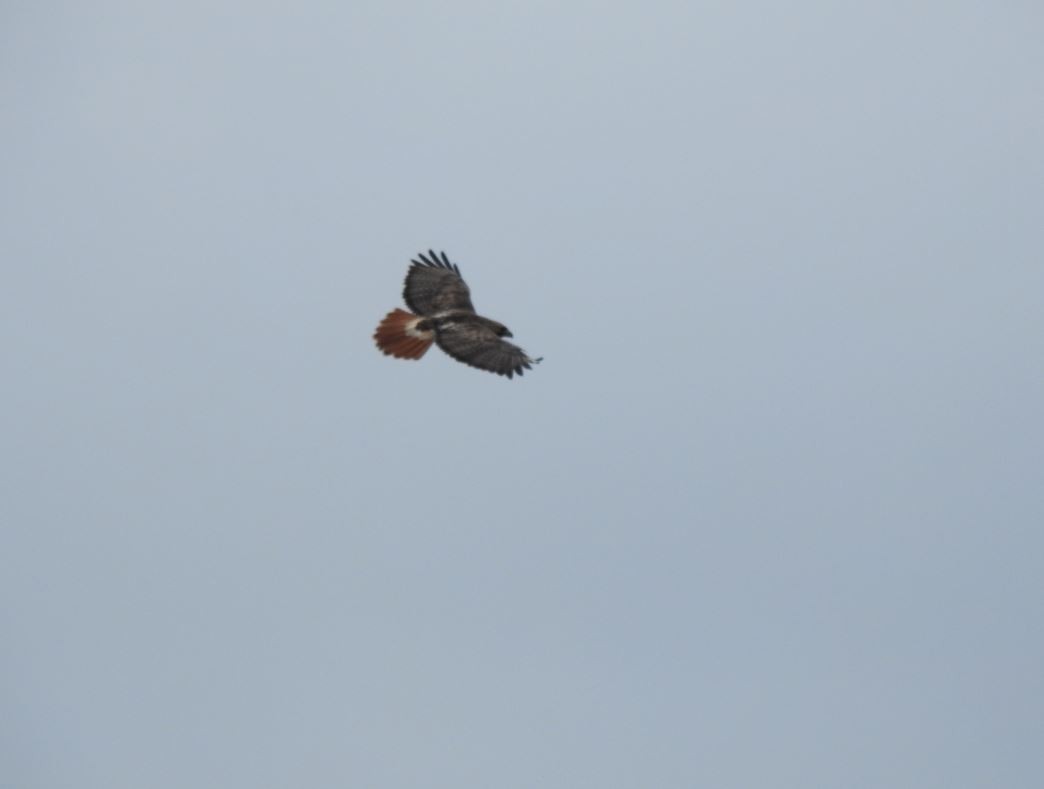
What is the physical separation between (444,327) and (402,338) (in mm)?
1059

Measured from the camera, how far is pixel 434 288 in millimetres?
38906

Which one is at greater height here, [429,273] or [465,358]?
[429,273]

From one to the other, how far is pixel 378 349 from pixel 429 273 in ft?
7.03

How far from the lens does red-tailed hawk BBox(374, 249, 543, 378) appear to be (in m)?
36.7

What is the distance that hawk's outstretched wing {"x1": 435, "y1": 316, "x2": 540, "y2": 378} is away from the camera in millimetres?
36344

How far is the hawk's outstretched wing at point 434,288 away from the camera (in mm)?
38625

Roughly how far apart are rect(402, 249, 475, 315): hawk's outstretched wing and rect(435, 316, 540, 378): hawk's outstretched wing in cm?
76

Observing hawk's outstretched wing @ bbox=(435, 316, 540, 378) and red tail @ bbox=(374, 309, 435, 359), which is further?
red tail @ bbox=(374, 309, 435, 359)

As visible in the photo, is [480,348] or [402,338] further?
[402,338]

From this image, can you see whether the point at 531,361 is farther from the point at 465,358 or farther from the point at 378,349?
the point at 378,349

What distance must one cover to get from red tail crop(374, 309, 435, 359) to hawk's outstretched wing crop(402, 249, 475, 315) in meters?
0.45

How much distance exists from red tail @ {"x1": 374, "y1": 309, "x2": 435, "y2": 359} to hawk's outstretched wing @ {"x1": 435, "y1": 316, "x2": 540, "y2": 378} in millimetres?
512

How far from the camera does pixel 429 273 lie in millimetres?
39281

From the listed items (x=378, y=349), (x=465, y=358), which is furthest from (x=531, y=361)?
(x=378, y=349)
